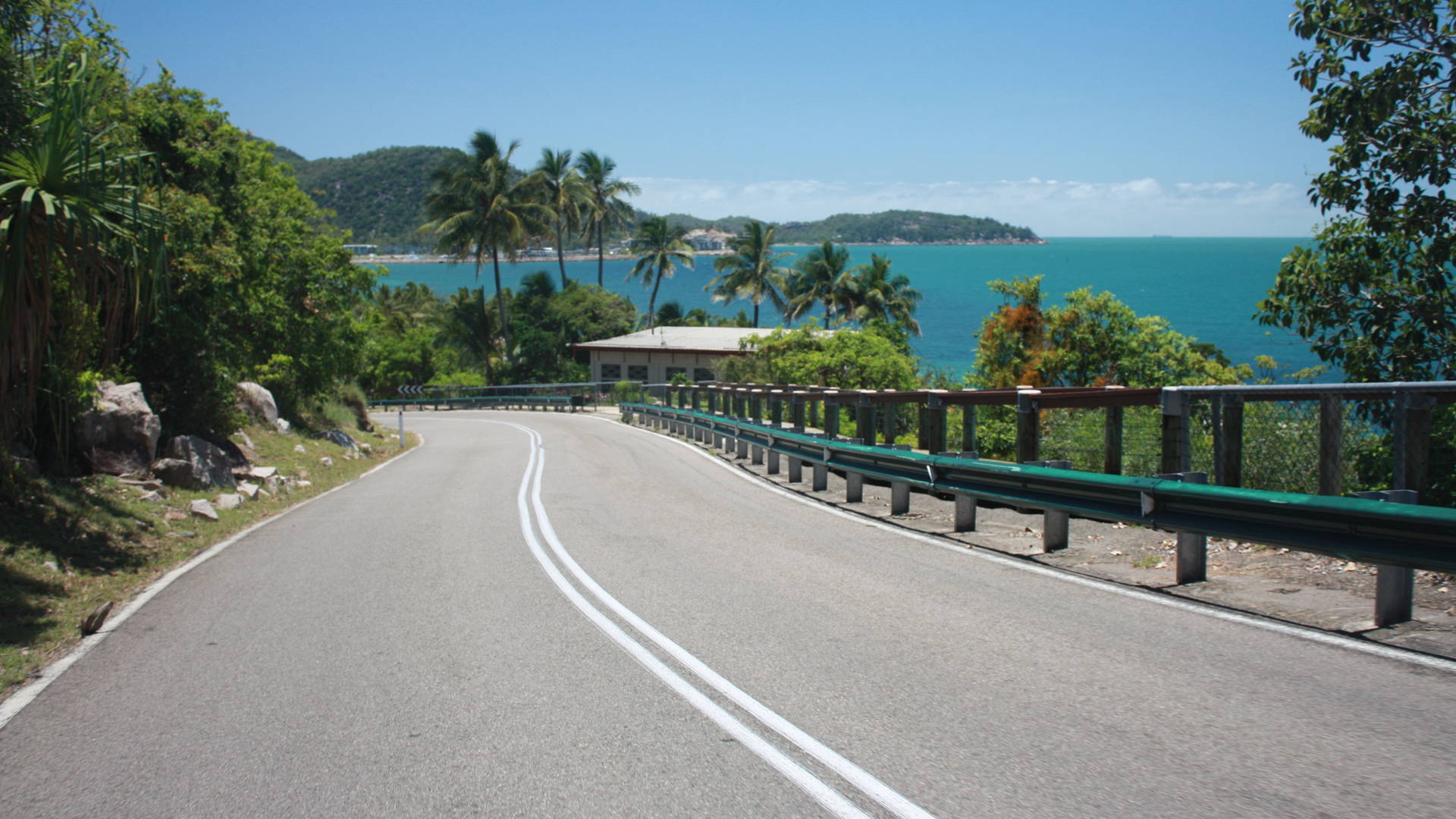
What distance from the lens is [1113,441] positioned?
31.7 feet

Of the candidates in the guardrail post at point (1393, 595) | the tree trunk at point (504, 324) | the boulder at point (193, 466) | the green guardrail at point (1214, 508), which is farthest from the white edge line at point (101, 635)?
the tree trunk at point (504, 324)

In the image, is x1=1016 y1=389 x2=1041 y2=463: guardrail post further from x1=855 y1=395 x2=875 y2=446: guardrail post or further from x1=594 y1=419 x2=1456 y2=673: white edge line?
x1=855 y1=395 x2=875 y2=446: guardrail post

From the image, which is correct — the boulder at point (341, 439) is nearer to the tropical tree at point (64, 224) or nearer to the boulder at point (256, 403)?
the boulder at point (256, 403)

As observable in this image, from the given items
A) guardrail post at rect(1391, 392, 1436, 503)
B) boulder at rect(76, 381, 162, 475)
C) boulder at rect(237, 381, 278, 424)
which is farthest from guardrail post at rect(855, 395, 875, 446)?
boulder at rect(237, 381, 278, 424)

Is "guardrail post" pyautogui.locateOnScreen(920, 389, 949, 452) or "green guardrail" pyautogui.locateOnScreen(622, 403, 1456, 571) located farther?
"guardrail post" pyautogui.locateOnScreen(920, 389, 949, 452)

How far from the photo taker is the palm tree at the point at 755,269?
70.2 metres

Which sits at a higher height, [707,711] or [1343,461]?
[1343,461]

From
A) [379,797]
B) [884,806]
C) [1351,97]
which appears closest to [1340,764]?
[884,806]

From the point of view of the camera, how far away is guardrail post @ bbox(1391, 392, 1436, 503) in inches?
256

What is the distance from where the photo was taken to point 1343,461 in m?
7.94

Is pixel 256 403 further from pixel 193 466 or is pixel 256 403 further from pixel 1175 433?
pixel 1175 433

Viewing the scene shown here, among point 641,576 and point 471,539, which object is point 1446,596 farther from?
point 471,539

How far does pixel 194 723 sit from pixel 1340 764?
17.7ft

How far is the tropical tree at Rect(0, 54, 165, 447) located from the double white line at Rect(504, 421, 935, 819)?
4355mm
